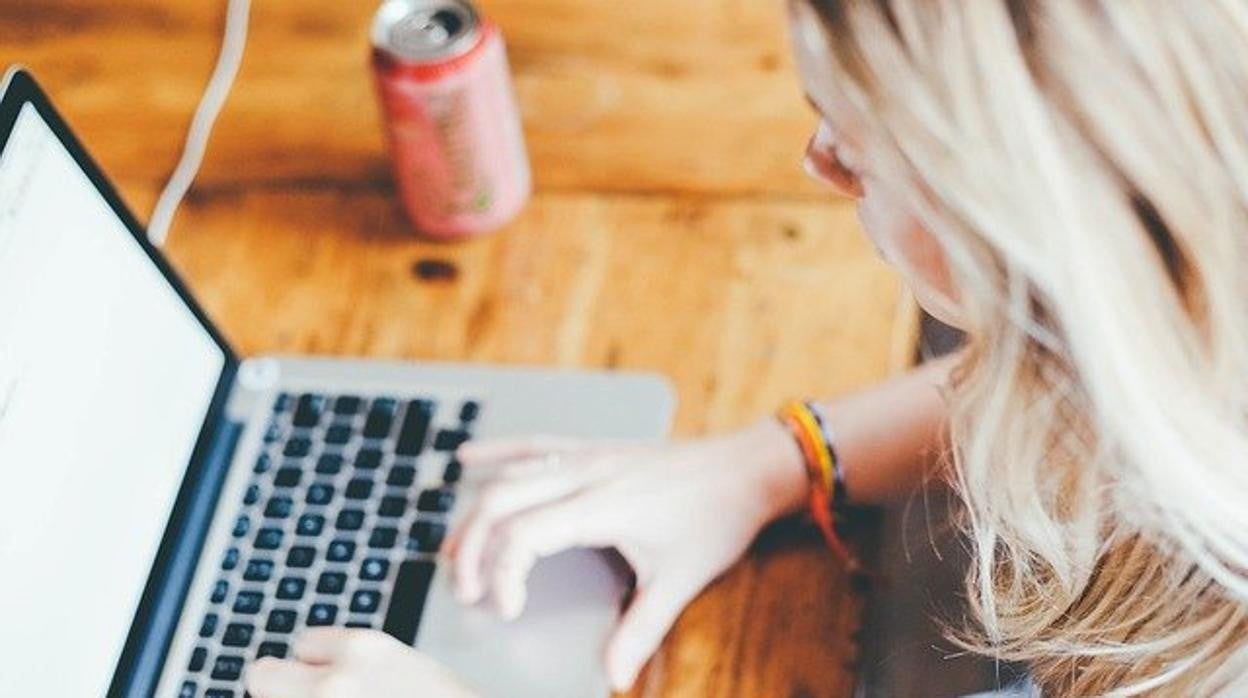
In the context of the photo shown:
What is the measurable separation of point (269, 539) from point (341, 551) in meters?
0.04

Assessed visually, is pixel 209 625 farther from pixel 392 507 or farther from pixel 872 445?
pixel 872 445

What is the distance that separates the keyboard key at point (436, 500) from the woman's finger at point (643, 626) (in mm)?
121

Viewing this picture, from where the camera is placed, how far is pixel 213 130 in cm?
114

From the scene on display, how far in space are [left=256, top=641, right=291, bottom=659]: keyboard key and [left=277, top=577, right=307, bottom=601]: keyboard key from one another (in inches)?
1.0

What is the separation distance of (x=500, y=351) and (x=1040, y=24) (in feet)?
1.65

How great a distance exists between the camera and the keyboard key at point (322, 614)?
88cm

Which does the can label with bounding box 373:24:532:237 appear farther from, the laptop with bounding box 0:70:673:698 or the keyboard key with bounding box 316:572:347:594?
the keyboard key with bounding box 316:572:347:594

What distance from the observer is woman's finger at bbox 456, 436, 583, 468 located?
→ 92cm

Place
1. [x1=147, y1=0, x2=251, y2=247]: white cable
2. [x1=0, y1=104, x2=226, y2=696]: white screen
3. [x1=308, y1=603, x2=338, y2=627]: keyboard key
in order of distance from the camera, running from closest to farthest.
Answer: [x1=0, y1=104, x2=226, y2=696]: white screen, [x1=308, y1=603, x2=338, y2=627]: keyboard key, [x1=147, y1=0, x2=251, y2=247]: white cable

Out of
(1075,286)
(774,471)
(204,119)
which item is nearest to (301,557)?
(774,471)

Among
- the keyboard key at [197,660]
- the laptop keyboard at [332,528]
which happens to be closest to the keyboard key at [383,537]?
the laptop keyboard at [332,528]

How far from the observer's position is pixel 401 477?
925 mm

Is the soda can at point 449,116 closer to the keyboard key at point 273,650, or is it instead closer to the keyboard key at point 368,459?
the keyboard key at point 368,459

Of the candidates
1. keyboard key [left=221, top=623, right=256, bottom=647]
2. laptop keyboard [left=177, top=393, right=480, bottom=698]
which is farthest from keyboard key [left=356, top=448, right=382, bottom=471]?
keyboard key [left=221, top=623, right=256, bottom=647]
